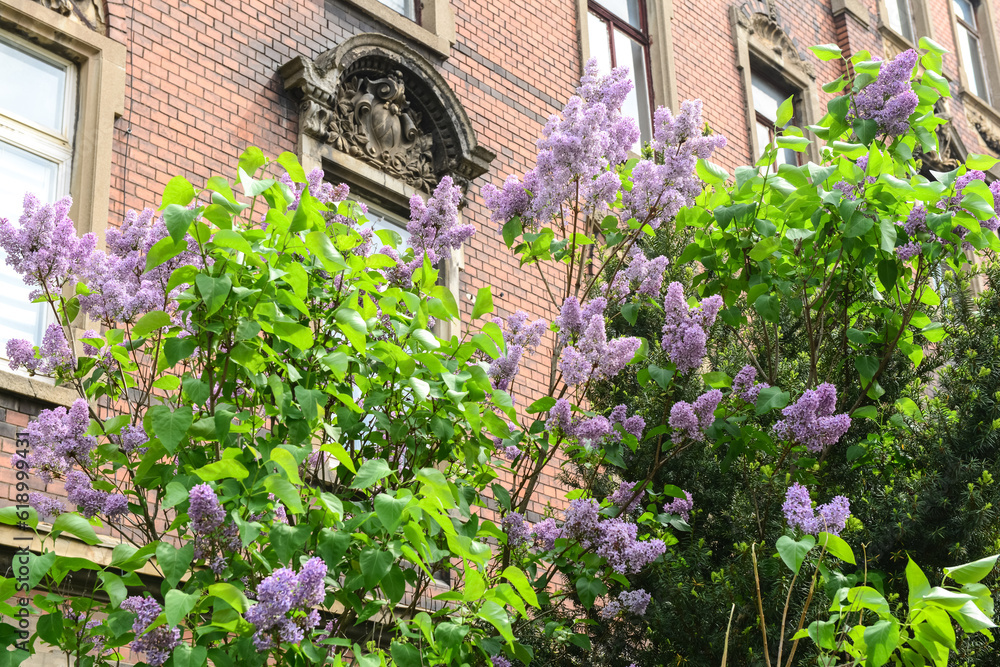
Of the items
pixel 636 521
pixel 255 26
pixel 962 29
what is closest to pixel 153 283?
pixel 636 521

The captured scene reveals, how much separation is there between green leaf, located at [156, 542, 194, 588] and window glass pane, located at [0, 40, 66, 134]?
170 inches

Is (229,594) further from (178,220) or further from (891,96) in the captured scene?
(891,96)

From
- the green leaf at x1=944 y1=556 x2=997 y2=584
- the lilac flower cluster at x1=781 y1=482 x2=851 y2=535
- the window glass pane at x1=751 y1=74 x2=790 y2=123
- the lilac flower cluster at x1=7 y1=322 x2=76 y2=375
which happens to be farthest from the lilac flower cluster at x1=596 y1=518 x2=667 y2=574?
the window glass pane at x1=751 y1=74 x2=790 y2=123

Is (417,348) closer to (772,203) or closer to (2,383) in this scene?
(772,203)

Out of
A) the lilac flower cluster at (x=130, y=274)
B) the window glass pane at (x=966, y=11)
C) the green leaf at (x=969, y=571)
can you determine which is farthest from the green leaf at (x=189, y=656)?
the window glass pane at (x=966, y=11)

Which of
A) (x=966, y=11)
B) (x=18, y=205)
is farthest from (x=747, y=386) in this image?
(x=966, y=11)

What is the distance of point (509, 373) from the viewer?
4941mm

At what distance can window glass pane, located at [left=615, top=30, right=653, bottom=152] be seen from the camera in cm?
1188

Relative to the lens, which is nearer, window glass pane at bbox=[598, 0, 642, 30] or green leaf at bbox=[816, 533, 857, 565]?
green leaf at bbox=[816, 533, 857, 565]

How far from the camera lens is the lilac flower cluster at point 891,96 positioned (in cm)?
504

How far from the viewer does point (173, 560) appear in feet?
11.1

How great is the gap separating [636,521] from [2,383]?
3.39 meters

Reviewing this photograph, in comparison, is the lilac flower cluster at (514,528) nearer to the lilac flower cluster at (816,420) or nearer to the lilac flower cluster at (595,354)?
the lilac flower cluster at (595,354)

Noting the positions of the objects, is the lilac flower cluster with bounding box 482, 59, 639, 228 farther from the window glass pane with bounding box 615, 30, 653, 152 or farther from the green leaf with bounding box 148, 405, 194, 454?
the window glass pane with bounding box 615, 30, 653, 152
